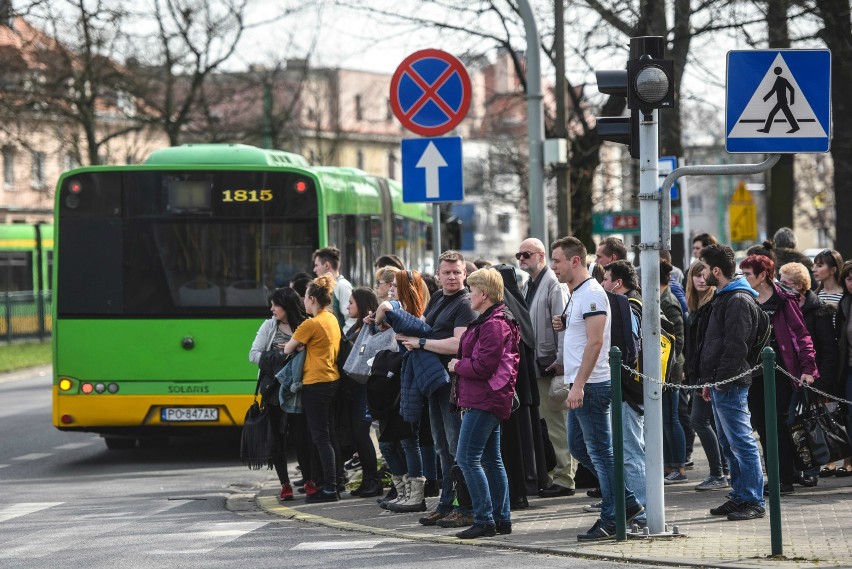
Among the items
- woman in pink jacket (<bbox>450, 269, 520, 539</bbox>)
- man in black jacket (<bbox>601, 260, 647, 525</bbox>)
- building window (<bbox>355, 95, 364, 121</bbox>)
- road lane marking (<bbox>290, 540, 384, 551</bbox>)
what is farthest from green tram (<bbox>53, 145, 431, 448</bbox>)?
building window (<bbox>355, 95, 364, 121</bbox>)

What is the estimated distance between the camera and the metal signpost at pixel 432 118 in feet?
41.5

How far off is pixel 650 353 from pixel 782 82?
175 cm

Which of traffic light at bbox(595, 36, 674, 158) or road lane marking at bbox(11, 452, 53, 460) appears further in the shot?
road lane marking at bbox(11, 452, 53, 460)

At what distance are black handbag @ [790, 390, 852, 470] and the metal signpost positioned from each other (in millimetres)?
3154

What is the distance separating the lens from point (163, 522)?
36.7 feet

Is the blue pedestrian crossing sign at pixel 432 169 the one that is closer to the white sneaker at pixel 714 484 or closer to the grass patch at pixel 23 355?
the white sneaker at pixel 714 484

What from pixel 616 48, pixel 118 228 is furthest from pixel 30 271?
pixel 118 228

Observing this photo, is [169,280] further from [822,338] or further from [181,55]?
[181,55]

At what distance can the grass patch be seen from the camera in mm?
32000

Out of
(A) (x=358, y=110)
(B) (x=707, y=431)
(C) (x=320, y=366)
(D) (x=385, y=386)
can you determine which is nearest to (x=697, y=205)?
(A) (x=358, y=110)

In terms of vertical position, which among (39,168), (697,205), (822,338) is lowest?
(822,338)

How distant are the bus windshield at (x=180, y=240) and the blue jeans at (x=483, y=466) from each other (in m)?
5.46

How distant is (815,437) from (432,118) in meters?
3.96

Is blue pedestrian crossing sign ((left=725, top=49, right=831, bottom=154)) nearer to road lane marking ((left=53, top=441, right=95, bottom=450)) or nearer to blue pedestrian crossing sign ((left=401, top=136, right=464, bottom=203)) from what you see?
blue pedestrian crossing sign ((left=401, top=136, right=464, bottom=203))
